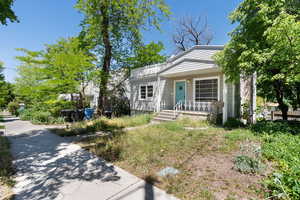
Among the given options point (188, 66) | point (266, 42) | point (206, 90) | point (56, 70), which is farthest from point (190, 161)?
point (56, 70)

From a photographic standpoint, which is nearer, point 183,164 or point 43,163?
point 183,164

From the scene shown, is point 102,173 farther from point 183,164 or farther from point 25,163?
point 25,163

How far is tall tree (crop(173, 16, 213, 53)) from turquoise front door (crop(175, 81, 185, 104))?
1762 centimetres

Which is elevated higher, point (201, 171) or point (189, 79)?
point (189, 79)

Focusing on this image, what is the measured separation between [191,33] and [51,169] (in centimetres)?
2757

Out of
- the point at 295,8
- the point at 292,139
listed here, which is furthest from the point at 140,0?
the point at 292,139

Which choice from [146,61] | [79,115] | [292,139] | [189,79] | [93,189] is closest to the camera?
[93,189]

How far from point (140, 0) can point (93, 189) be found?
1295 cm

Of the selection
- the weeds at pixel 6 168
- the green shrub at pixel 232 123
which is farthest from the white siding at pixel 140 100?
the weeds at pixel 6 168

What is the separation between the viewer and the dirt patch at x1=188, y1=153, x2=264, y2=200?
2654 millimetres

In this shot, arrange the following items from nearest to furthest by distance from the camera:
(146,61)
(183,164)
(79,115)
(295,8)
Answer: (183,164)
(295,8)
(79,115)
(146,61)

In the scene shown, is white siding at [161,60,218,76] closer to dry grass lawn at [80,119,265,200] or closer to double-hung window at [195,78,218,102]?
double-hung window at [195,78,218,102]

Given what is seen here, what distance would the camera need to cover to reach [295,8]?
540cm

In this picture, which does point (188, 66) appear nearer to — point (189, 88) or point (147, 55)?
point (189, 88)
